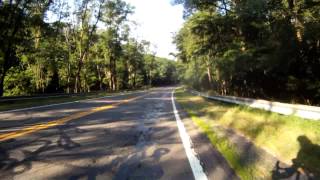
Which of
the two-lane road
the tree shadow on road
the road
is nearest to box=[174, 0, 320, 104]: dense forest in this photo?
the two-lane road

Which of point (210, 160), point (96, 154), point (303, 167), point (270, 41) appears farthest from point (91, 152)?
point (270, 41)

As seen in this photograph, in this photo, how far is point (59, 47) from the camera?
5350 centimetres

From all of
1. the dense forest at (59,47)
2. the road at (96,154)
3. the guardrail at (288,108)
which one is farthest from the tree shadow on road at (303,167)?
the dense forest at (59,47)

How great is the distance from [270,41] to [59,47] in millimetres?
34139

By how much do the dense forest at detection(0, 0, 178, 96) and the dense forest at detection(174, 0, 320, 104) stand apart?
14.0m

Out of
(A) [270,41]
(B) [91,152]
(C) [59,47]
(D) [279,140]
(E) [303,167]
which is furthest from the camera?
(C) [59,47]

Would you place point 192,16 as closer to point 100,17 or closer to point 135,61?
point 100,17

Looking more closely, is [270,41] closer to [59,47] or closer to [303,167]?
[303,167]

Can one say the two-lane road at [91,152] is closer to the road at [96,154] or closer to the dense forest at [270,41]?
the road at [96,154]

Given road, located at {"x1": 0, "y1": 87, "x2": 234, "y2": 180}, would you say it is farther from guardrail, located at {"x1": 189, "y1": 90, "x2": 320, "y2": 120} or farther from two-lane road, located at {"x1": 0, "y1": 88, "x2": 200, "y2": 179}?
guardrail, located at {"x1": 189, "y1": 90, "x2": 320, "y2": 120}

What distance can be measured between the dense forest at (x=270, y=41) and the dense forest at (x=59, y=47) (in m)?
14.0

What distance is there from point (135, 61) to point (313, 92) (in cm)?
7969

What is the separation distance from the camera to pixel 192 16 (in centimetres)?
3603

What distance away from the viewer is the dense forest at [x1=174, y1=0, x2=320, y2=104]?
2581 cm
